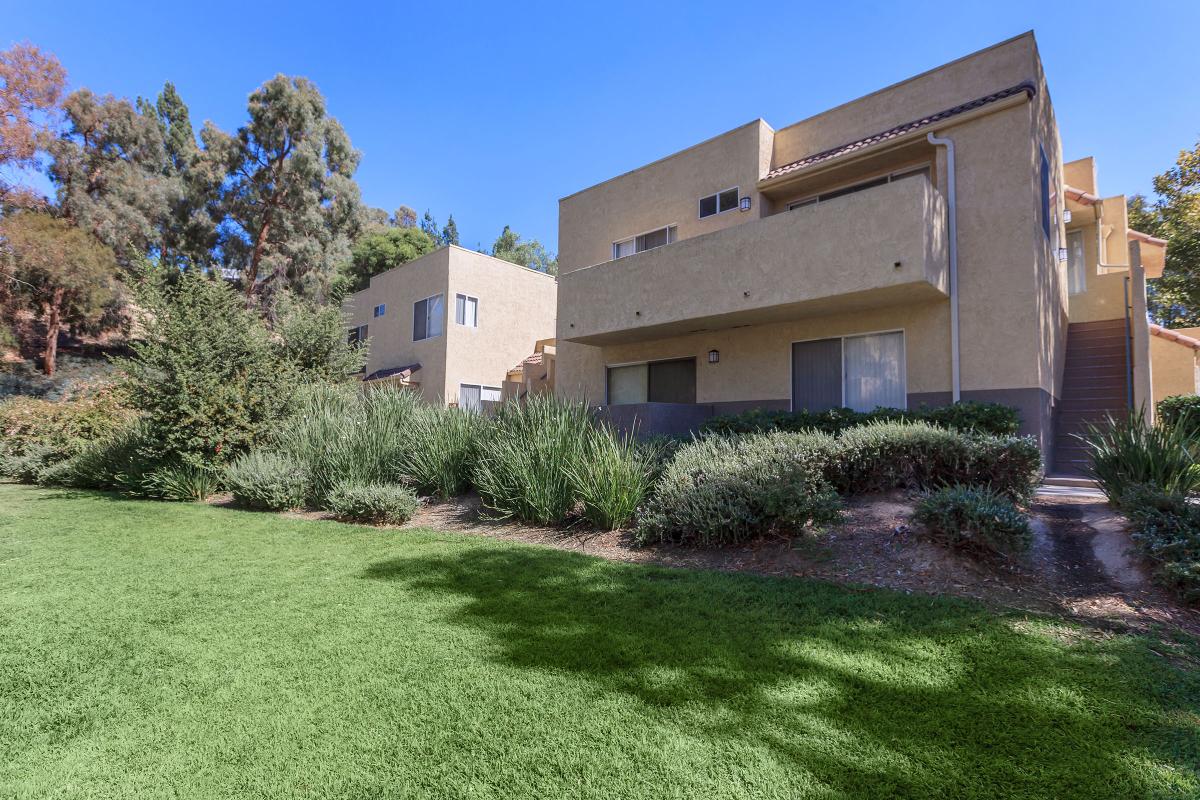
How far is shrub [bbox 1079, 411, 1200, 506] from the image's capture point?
17.3 ft

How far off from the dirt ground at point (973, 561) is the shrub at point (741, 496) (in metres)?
0.17

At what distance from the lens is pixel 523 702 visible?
2871 mm

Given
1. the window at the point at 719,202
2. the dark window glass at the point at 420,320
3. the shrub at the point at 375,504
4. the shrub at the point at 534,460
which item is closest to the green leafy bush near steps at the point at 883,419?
the shrub at the point at 534,460

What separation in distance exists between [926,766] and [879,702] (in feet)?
1.62

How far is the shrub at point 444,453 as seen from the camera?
930 centimetres

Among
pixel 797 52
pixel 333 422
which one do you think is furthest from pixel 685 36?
pixel 333 422

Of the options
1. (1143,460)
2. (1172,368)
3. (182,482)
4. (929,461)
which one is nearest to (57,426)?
(182,482)

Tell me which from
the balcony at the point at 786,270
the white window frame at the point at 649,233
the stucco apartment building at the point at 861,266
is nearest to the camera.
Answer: the balcony at the point at 786,270

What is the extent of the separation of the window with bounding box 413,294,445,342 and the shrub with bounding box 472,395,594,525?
12983 millimetres

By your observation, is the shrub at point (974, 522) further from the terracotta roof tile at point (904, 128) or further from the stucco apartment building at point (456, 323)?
the stucco apartment building at point (456, 323)

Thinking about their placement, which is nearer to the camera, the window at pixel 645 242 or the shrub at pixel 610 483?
the shrub at pixel 610 483

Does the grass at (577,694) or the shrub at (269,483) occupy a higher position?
the shrub at (269,483)

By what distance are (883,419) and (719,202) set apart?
21.9 ft

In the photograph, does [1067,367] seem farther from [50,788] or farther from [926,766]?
[50,788]
